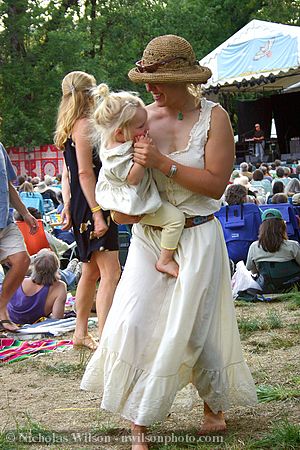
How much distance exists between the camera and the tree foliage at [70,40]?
114 feet

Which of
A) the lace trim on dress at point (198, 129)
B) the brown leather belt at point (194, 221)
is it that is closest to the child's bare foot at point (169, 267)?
the brown leather belt at point (194, 221)

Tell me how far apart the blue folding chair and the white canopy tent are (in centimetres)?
909

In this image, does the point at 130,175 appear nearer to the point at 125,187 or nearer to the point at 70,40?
the point at 125,187

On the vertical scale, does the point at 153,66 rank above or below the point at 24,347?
above

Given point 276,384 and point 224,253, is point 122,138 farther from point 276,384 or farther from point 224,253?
point 276,384

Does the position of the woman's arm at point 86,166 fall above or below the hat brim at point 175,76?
below

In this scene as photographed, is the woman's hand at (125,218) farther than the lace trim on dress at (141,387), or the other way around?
the woman's hand at (125,218)

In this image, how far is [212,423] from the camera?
13.0 ft

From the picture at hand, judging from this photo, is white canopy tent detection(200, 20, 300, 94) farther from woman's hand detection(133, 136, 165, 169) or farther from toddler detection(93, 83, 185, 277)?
woman's hand detection(133, 136, 165, 169)

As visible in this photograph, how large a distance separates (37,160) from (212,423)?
102 ft

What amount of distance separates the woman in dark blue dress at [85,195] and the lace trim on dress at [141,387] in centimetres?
209

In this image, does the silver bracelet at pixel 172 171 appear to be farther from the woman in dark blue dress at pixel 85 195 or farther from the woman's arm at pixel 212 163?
the woman in dark blue dress at pixel 85 195

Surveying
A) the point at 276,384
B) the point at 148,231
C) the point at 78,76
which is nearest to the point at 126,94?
the point at 148,231

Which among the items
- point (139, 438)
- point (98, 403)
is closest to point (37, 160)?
point (98, 403)
